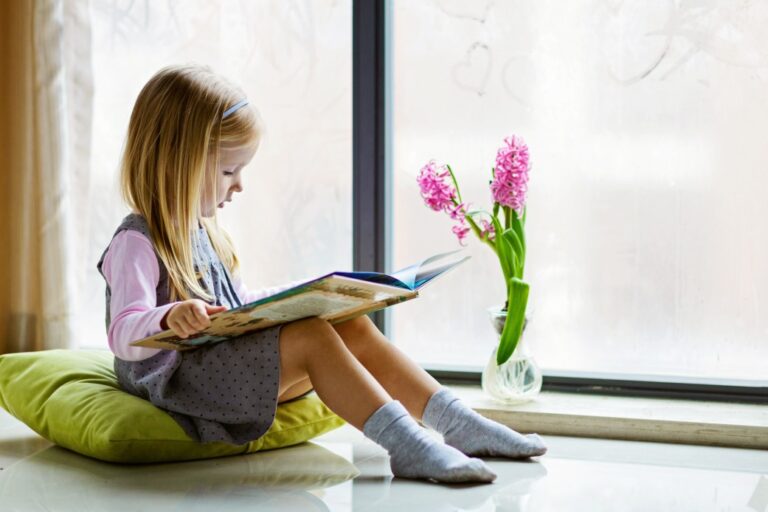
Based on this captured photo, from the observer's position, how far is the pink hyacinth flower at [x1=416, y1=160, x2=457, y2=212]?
197 cm

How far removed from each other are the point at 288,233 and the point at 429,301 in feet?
1.29

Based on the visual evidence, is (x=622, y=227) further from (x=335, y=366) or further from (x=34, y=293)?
(x=34, y=293)

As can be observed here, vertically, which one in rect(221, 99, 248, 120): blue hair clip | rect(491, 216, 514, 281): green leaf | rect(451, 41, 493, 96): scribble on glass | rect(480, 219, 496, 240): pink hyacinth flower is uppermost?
rect(451, 41, 493, 96): scribble on glass

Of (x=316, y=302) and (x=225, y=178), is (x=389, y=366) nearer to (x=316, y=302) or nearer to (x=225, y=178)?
(x=316, y=302)

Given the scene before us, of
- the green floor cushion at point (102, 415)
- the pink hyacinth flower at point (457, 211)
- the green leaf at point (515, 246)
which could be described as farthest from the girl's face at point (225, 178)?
the green leaf at point (515, 246)

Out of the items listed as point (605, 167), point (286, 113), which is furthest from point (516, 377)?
point (286, 113)

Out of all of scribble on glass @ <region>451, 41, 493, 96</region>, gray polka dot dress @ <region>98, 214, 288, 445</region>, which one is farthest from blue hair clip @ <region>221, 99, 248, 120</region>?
scribble on glass @ <region>451, 41, 493, 96</region>

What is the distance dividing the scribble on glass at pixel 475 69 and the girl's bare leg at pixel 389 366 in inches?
30.6

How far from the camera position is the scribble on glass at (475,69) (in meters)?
2.24

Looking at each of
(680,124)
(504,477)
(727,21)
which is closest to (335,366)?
(504,477)

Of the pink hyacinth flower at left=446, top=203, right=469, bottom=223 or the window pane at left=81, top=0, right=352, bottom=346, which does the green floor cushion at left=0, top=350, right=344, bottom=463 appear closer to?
the pink hyacinth flower at left=446, top=203, right=469, bottom=223

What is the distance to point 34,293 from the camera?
246cm

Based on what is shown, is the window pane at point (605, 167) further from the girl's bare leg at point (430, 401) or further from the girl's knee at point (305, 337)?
the girl's knee at point (305, 337)

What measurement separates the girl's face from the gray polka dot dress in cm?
12
